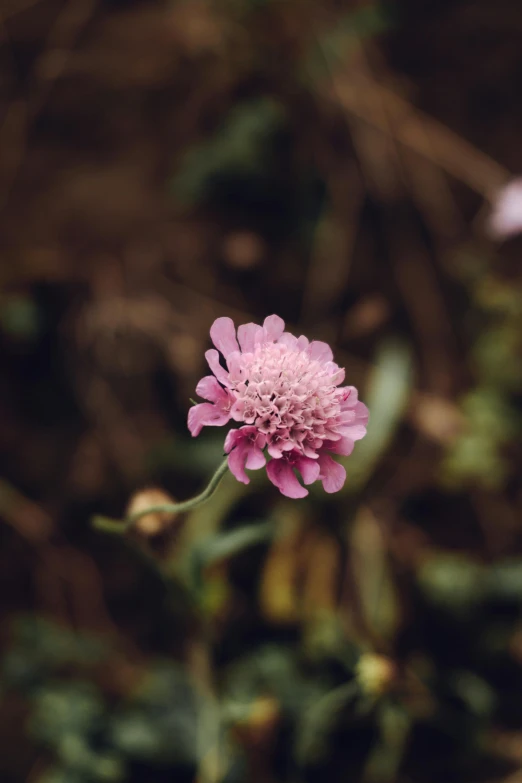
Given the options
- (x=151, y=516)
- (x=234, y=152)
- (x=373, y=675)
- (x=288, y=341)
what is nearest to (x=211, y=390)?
(x=288, y=341)

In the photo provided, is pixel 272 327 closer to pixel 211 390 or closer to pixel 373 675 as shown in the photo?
pixel 211 390

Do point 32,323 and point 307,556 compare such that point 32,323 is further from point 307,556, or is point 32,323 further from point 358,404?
point 358,404

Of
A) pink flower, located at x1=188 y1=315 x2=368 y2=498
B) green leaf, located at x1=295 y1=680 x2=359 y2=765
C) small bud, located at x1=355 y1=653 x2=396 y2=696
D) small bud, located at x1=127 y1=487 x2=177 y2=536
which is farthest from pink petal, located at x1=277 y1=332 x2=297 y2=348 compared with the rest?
green leaf, located at x1=295 y1=680 x2=359 y2=765

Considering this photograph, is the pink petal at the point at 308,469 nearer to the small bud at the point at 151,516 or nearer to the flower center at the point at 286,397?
the flower center at the point at 286,397

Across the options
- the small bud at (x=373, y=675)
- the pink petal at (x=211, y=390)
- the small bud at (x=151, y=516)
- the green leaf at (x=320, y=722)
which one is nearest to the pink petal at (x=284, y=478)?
the pink petal at (x=211, y=390)

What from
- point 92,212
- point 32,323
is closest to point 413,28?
point 92,212
